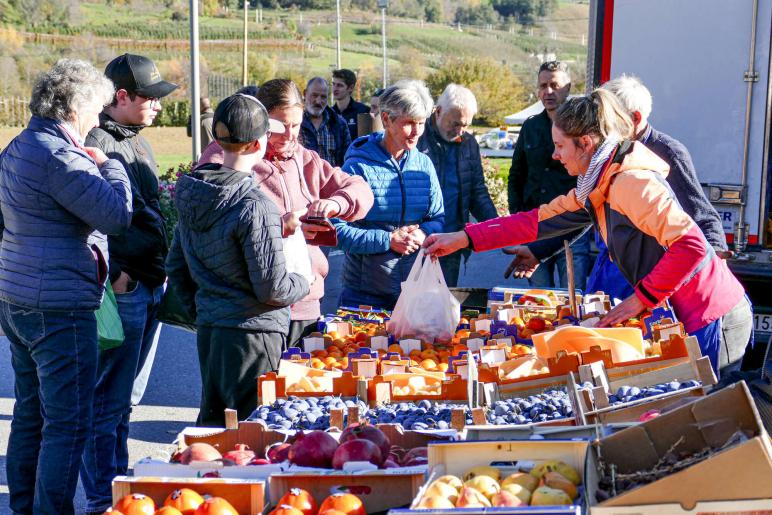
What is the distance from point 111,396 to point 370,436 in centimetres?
185

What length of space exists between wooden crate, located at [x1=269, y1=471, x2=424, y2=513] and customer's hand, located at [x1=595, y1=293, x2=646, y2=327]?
1.57 m

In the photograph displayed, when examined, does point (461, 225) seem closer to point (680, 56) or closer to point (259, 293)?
point (680, 56)

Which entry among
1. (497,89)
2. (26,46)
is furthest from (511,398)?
(26,46)

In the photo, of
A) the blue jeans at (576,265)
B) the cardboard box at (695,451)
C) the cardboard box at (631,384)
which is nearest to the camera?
the cardboard box at (695,451)

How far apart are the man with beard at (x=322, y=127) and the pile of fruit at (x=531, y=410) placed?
5.22m

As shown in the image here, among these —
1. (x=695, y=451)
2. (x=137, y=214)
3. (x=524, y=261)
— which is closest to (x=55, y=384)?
(x=137, y=214)

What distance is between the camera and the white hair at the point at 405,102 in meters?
4.52

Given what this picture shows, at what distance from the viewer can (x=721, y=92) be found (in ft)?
18.7

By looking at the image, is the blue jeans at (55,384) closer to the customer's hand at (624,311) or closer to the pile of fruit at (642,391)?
the pile of fruit at (642,391)

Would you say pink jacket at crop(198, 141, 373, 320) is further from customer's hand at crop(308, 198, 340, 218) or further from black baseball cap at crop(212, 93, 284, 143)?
black baseball cap at crop(212, 93, 284, 143)

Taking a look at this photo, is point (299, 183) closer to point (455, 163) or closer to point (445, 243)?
point (445, 243)

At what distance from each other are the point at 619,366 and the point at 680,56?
10.1ft

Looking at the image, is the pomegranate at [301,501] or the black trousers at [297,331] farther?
the black trousers at [297,331]

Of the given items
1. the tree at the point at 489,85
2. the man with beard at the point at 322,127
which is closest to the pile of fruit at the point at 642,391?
the man with beard at the point at 322,127
